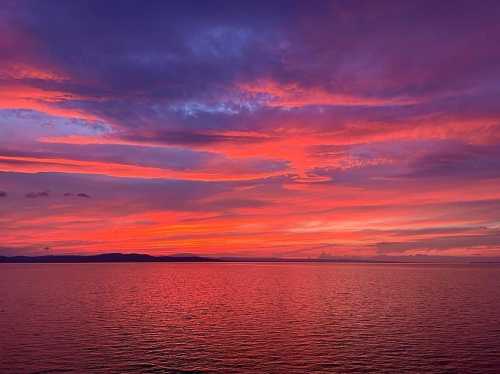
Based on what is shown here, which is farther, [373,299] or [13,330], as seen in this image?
[373,299]

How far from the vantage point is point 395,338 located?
207ft

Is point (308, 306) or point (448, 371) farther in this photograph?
point (308, 306)

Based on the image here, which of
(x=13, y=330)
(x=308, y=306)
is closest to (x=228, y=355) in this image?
(x=13, y=330)

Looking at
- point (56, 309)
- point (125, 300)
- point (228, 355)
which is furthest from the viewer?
point (125, 300)

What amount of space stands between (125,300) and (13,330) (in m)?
44.8

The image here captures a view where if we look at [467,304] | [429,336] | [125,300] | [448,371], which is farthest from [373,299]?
[448,371]

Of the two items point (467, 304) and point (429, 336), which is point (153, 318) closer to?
point (429, 336)

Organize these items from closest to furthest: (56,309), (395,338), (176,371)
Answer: (176,371) → (395,338) → (56,309)

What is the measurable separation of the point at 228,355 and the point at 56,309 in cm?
5335

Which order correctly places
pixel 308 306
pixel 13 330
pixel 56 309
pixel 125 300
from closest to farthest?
1. pixel 13 330
2. pixel 56 309
3. pixel 308 306
4. pixel 125 300

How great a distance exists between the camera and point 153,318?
81.8 meters

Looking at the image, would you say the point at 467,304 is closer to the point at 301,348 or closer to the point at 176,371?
the point at 301,348

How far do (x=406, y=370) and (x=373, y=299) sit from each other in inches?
2686

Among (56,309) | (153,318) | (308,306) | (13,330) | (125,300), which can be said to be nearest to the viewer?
(13,330)
